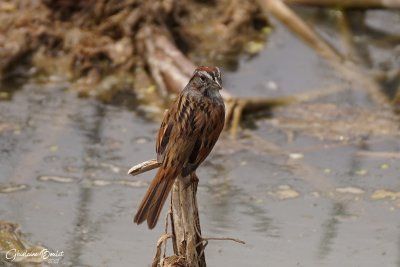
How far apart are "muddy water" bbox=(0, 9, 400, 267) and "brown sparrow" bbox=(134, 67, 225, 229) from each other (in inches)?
42.7

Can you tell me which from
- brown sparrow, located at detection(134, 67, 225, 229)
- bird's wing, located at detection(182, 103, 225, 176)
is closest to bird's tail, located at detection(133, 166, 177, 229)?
brown sparrow, located at detection(134, 67, 225, 229)

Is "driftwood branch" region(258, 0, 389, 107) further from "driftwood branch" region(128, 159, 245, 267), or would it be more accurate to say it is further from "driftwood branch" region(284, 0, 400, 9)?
"driftwood branch" region(128, 159, 245, 267)

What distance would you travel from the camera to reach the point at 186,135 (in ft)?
18.1

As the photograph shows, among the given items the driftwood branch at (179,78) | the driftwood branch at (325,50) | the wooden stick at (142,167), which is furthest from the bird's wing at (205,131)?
the driftwood branch at (325,50)

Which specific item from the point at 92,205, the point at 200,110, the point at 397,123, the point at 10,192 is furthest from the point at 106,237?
the point at 397,123

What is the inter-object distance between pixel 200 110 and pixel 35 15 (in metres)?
4.52

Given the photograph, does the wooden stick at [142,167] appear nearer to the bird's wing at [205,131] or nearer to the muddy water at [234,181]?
the bird's wing at [205,131]

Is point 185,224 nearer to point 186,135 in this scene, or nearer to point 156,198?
point 156,198

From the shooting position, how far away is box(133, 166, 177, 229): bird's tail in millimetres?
5195

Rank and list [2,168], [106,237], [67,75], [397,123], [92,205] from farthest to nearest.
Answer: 1. [67,75]
2. [397,123]
3. [2,168]
4. [92,205]
5. [106,237]

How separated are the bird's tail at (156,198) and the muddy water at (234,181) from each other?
44.8 inches

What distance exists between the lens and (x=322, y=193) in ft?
24.1

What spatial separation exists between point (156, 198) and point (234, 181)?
2.32 metres

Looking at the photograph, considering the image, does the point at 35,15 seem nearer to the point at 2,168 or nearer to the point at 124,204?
the point at 2,168
